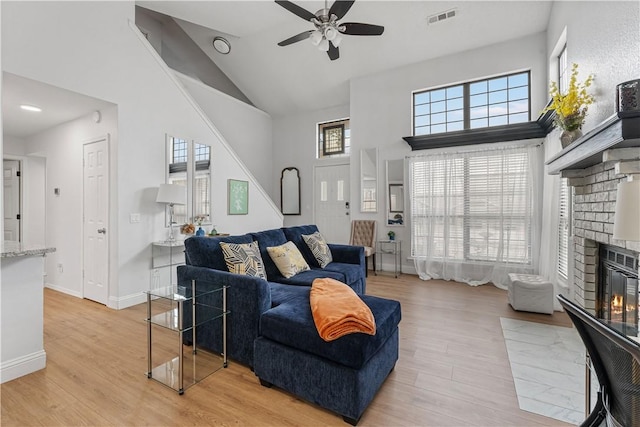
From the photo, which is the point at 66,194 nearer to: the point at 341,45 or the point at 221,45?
the point at 221,45

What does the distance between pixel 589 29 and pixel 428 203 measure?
9.56 ft

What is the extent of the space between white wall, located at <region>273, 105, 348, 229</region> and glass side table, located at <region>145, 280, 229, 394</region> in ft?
16.1

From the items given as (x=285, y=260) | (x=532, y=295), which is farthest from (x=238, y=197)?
(x=532, y=295)

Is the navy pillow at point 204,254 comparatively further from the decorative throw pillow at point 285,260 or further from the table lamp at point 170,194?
the table lamp at point 170,194

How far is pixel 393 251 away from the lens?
553 cm

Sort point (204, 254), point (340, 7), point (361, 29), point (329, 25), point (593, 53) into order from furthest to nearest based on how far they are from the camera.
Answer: point (361, 29), point (329, 25), point (340, 7), point (593, 53), point (204, 254)

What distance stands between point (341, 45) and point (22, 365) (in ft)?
18.8

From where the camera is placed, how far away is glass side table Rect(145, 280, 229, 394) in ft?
6.55

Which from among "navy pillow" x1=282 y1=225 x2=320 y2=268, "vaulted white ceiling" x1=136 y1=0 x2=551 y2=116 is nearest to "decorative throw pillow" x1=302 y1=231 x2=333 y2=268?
"navy pillow" x1=282 y1=225 x2=320 y2=268

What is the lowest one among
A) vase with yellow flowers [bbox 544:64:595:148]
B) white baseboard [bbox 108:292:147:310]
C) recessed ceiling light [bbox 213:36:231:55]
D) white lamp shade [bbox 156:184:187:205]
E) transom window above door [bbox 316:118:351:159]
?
white baseboard [bbox 108:292:147:310]

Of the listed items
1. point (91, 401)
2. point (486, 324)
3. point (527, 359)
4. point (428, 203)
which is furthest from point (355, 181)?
point (91, 401)

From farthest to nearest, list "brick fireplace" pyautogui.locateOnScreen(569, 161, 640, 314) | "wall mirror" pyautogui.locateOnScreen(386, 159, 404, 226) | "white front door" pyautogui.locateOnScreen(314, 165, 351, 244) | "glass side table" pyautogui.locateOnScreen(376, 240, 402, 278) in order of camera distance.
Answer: "white front door" pyautogui.locateOnScreen(314, 165, 351, 244) < "wall mirror" pyautogui.locateOnScreen(386, 159, 404, 226) < "glass side table" pyautogui.locateOnScreen(376, 240, 402, 278) < "brick fireplace" pyautogui.locateOnScreen(569, 161, 640, 314)

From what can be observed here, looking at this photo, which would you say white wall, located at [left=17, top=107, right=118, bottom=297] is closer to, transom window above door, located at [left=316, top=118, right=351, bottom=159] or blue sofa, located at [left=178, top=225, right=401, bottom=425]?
blue sofa, located at [left=178, top=225, right=401, bottom=425]

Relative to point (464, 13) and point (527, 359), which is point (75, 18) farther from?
point (527, 359)
